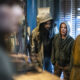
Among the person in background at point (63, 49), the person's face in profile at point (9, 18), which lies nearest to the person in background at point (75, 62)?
the person in background at point (63, 49)

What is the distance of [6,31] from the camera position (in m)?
0.31

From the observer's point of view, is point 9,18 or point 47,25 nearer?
point 9,18

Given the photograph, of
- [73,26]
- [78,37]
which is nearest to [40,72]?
[78,37]

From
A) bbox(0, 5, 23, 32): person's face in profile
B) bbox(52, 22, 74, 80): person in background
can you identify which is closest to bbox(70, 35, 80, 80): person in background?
bbox(52, 22, 74, 80): person in background

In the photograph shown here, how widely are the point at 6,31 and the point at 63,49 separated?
201cm

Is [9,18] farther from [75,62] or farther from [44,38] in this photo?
[44,38]

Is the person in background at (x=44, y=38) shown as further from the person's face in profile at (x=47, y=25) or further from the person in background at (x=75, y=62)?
the person in background at (x=75, y=62)

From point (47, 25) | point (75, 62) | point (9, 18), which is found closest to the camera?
point (9, 18)

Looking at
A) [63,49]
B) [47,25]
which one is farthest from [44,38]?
[63,49]

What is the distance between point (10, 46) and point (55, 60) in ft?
6.91

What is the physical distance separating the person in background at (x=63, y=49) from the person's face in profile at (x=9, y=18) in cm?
196

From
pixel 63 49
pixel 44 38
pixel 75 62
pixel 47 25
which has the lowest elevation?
pixel 75 62

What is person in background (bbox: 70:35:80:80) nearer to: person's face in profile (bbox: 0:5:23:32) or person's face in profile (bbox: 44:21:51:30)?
person's face in profile (bbox: 44:21:51:30)

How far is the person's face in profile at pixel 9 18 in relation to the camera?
0.31 metres
